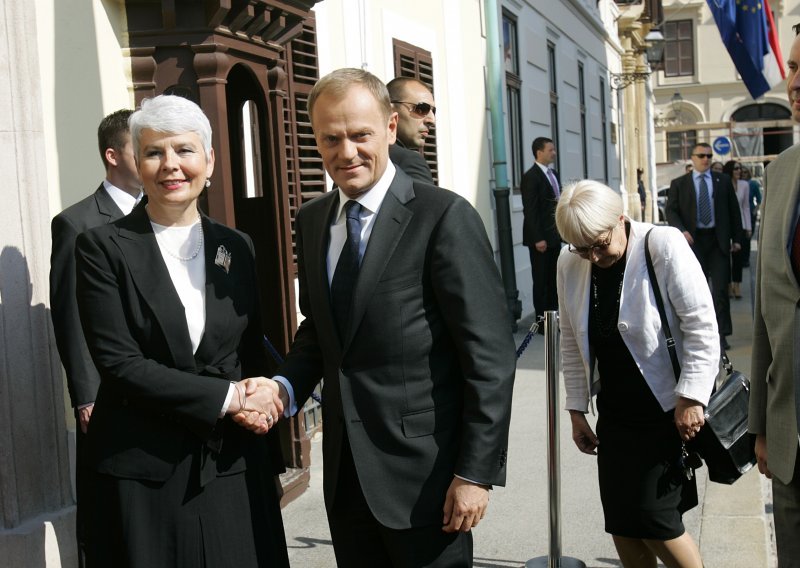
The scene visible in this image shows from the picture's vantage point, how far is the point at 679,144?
54.2 metres

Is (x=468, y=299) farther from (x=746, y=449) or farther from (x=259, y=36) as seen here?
(x=259, y=36)

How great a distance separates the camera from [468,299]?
9.34 feet

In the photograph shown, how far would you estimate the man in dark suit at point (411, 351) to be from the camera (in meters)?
2.87

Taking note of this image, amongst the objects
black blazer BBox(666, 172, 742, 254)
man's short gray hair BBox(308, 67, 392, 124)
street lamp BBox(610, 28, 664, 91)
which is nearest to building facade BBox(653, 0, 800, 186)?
street lamp BBox(610, 28, 664, 91)

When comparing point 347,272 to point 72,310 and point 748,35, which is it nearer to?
point 72,310

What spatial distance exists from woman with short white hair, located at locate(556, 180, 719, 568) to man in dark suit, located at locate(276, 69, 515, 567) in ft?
3.03

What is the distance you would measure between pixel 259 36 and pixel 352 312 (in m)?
3.14

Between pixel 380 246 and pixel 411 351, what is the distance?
0.96 ft

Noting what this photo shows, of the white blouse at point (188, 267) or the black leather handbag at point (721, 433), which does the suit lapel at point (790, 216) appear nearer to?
the black leather handbag at point (721, 433)

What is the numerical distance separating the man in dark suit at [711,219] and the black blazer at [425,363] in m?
8.03

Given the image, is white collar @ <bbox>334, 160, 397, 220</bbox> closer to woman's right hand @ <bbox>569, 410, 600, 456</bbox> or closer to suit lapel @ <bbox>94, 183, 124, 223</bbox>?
woman's right hand @ <bbox>569, 410, 600, 456</bbox>

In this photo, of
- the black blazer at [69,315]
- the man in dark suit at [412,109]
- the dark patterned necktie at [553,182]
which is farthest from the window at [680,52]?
the black blazer at [69,315]

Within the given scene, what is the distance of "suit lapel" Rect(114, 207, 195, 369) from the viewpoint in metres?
3.09

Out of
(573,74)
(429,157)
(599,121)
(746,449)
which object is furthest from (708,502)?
(599,121)
